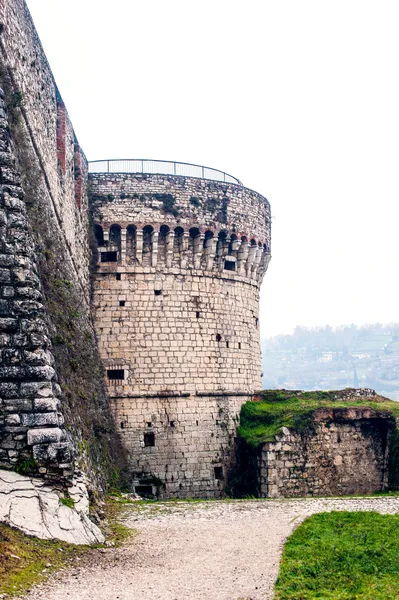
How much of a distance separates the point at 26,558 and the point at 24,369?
285cm

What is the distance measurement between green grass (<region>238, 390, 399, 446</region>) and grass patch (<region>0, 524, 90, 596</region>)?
41.5ft

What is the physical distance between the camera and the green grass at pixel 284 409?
21.2 metres

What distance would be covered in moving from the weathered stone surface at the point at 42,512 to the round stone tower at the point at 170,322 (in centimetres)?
1084

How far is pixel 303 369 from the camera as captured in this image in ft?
590

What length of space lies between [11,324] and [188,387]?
1193 centimetres

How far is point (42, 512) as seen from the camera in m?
9.10

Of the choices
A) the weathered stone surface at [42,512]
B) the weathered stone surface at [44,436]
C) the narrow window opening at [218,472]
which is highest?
the weathered stone surface at [44,436]

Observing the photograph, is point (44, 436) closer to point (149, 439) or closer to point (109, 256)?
point (149, 439)

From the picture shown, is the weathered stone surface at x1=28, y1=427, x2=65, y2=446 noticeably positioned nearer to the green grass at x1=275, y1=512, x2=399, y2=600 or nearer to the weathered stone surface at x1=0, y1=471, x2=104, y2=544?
the weathered stone surface at x1=0, y1=471, x2=104, y2=544

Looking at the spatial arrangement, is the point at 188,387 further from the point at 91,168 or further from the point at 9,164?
the point at 9,164

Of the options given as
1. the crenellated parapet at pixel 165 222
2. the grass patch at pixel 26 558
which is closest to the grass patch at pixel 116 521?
the grass patch at pixel 26 558

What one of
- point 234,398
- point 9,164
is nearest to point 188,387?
point 234,398

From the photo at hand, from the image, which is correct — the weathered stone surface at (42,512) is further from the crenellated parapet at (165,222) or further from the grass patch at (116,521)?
the crenellated parapet at (165,222)

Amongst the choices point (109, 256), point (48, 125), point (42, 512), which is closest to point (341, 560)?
point (42, 512)
